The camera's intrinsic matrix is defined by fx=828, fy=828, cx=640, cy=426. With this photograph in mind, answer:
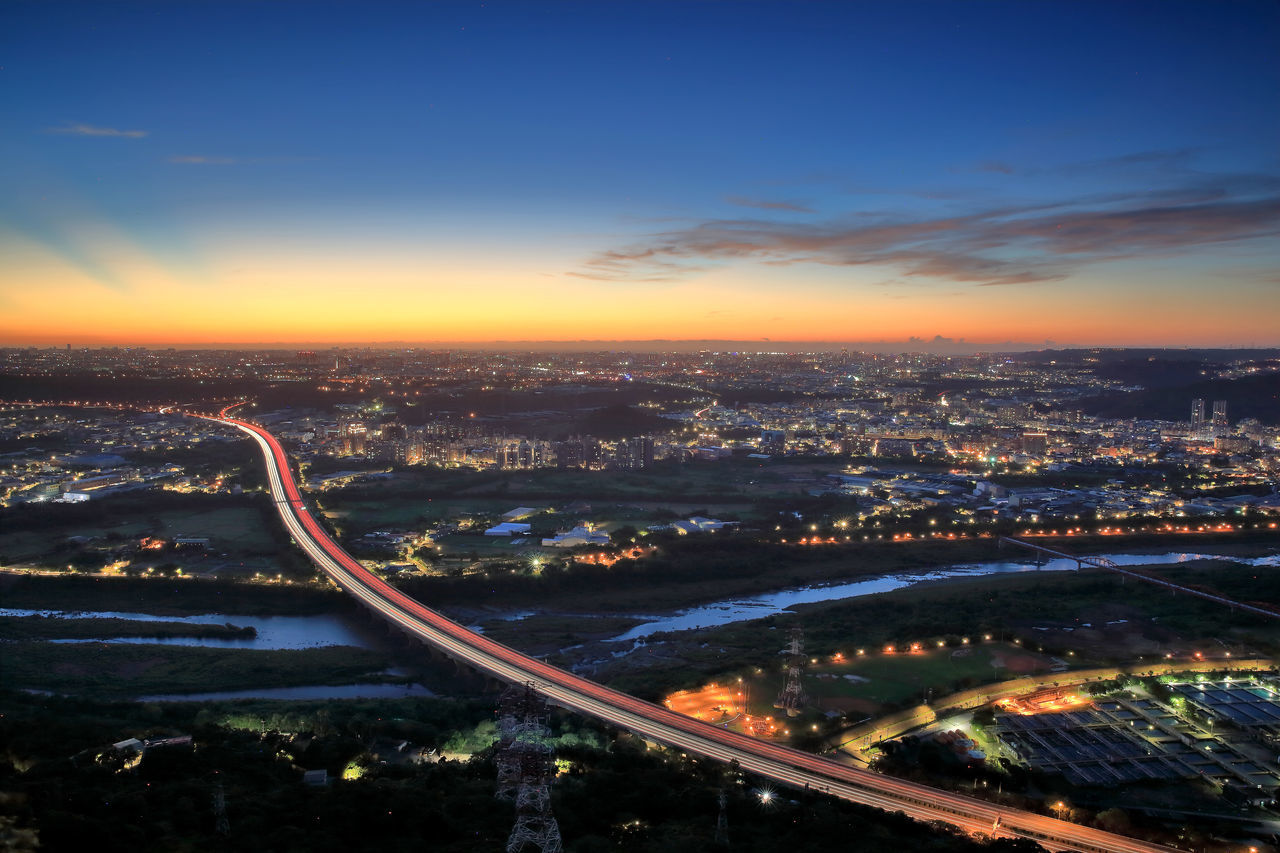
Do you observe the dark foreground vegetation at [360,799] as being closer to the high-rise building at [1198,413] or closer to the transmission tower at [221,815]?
the transmission tower at [221,815]

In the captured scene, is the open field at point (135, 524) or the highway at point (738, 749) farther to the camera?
the open field at point (135, 524)

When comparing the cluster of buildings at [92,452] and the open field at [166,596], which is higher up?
the cluster of buildings at [92,452]

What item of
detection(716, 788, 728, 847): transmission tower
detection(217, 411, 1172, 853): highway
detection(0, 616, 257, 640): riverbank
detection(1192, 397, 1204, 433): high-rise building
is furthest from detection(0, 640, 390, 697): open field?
detection(1192, 397, 1204, 433): high-rise building

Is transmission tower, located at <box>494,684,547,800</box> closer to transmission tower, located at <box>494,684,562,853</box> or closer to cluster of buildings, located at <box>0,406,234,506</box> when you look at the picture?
transmission tower, located at <box>494,684,562,853</box>

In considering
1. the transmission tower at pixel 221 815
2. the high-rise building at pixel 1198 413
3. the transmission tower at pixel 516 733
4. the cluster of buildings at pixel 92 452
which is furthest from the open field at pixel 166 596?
the high-rise building at pixel 1198 413

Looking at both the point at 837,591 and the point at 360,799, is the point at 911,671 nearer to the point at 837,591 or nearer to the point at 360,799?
the point at 837,591

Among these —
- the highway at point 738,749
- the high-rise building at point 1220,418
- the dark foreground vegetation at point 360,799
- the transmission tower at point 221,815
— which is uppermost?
the high-rise building at point 1220,418
